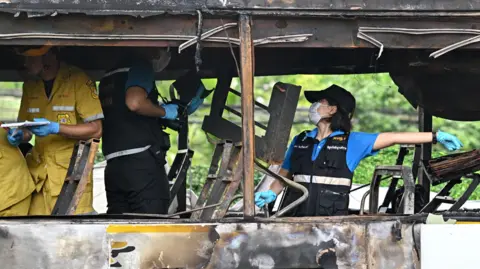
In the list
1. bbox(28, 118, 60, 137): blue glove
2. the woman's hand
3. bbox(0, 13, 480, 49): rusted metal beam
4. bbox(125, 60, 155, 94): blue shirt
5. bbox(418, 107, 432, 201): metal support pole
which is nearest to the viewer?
bbox(0, 13, 480, 49): rusted metal beam

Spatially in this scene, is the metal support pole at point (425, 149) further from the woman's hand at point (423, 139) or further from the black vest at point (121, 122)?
the black vest at point (121, 122)

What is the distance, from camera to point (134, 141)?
550cm

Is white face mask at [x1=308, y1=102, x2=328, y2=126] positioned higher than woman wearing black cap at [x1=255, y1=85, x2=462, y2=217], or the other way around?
white face mask at [x1=308, y1=102, x2=328, y2=126]

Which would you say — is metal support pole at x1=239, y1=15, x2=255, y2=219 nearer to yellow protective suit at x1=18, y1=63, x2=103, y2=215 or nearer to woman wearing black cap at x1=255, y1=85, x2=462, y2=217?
woman wearing black cap at x1=255, y1=85, x2=462, y2=217

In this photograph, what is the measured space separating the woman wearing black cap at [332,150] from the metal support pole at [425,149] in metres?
1.42

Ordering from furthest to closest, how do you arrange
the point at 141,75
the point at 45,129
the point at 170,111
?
the point at 170,111 < the point at 141,75 < the point at 45,129

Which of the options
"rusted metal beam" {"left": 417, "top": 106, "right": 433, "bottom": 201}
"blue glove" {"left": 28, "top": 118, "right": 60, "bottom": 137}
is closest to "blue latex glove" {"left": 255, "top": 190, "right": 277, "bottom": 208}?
"blue glove" {"left": 28, "top": 118, "right": 60, "bottom": 137}

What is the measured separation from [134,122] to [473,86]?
2.47 metres

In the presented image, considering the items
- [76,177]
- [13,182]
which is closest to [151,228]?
[76,177]

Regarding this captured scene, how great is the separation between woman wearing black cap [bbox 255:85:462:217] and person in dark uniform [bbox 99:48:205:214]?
0.82 metres

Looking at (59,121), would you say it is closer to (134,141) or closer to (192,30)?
(134,141)

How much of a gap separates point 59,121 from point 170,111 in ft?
2.60

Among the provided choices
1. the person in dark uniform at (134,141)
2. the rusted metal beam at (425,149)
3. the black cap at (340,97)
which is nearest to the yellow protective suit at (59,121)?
the person in dark uniform at (134,141)

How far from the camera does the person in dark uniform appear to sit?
5.42 meters
